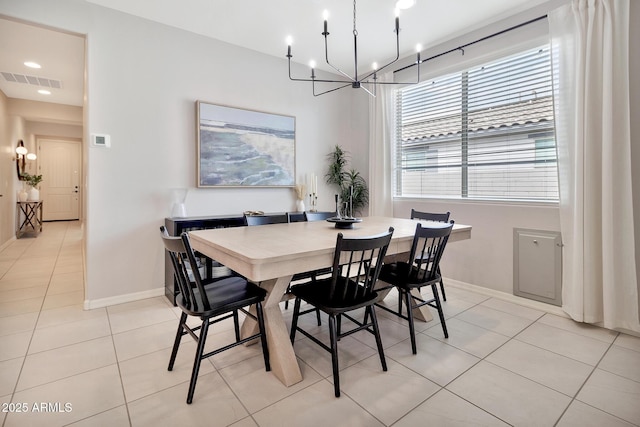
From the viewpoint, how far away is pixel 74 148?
8922 millimetres

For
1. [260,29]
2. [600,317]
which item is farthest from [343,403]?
[260,29]

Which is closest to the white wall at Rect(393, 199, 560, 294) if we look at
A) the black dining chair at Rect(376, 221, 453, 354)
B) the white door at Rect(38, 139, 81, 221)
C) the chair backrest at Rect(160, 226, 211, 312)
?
the black dining chair at Rect(376, 221, 453, 354)

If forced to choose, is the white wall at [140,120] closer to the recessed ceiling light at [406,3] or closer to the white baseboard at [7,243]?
the recessed ceiling light at [406,3]

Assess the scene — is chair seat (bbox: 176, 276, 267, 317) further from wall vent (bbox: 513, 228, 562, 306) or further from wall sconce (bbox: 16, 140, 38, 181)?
wall sconce (bbox: 16, 140, 38, 181)

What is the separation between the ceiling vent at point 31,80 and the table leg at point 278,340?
5.40 meters

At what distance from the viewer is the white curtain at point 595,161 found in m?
2.36

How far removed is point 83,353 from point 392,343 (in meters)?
2.10

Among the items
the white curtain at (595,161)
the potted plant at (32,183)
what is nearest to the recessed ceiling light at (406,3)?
the white curtain at (595,161)

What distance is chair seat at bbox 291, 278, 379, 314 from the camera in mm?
1760

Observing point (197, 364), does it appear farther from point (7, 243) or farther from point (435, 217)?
point (7, 243)

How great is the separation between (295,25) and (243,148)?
4.62 feet

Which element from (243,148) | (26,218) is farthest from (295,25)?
(26,218)

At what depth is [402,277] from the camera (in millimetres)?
2299

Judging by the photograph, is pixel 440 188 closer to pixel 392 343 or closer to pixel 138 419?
pixel 392 343
